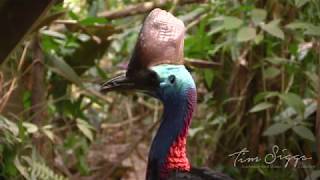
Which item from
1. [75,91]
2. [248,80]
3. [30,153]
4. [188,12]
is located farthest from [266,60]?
[30,153]

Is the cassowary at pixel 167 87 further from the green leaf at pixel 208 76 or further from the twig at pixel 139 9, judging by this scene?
the twig at pixel 139 9

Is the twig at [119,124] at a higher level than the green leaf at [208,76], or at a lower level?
lower

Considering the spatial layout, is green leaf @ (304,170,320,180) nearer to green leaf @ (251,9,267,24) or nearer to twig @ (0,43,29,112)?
green leaf @ (251,9,267,24)

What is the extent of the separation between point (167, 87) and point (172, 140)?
0.41ft

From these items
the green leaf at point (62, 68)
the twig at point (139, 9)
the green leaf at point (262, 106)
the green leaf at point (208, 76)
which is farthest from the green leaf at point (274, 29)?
the green leaf at point (62, 68)

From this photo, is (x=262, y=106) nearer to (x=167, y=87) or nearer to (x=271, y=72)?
(x=271, y=72)

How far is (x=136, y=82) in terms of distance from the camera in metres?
1.63

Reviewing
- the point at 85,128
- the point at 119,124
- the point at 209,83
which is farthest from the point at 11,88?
the point at 119,124

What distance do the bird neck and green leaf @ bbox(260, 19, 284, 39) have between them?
854 millimetres

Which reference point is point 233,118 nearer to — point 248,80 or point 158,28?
point 248,80

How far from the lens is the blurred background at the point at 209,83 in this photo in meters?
2.40

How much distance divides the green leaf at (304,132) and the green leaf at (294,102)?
0.06 meters

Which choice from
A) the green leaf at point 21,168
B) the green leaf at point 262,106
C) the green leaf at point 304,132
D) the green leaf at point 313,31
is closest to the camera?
the green leaf at point 21,168

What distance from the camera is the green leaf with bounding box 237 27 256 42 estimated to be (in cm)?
243
